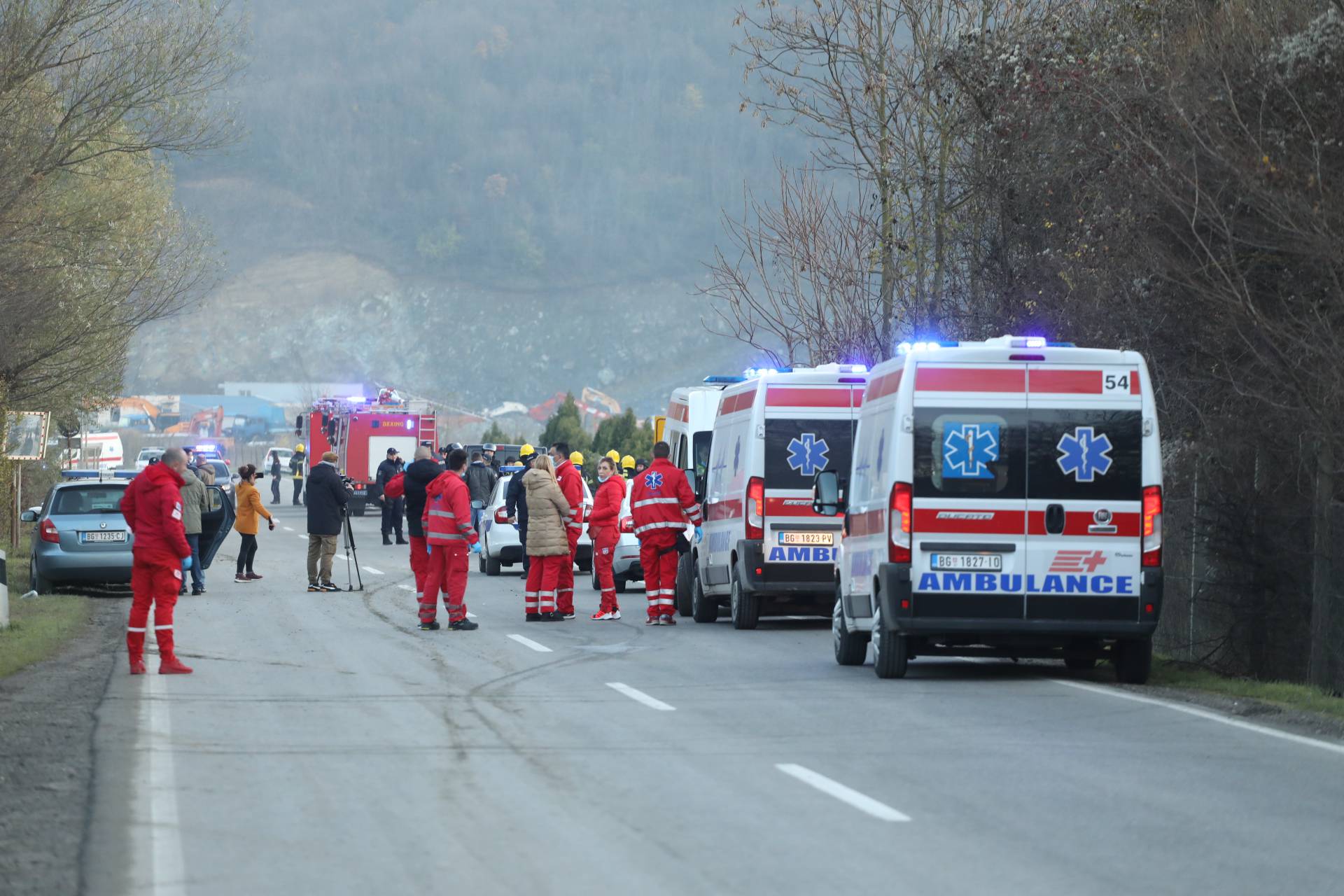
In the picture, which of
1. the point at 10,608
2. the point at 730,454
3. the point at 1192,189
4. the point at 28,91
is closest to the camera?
the point at 1192,189

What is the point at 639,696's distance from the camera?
13203mm

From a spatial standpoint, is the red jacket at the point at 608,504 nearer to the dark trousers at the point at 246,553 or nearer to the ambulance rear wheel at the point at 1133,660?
the dark trousers at the point at 246,553

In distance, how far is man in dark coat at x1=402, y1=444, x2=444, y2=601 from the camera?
21312mm

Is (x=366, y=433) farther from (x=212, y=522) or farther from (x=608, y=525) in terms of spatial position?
(x=608, y=525)

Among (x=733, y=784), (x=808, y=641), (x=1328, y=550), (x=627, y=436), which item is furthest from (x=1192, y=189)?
(x=627, y=436)

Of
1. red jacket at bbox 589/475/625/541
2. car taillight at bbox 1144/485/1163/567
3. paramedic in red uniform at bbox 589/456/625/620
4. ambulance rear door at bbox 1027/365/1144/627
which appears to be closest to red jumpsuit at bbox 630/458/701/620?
paramedic in red uniform at bbox 589/456/625/620

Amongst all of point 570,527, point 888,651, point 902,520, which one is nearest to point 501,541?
point 570,527

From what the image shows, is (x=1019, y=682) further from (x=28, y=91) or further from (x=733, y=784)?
(x=28, y=91)

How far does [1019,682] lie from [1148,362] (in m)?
5.03

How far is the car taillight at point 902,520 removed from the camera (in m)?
13.7

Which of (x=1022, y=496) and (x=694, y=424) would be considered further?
(x=694, y=424)

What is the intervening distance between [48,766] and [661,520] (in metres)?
11.4

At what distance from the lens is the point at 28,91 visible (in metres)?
27.2

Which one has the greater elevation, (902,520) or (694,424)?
(694,424)
